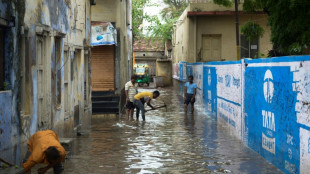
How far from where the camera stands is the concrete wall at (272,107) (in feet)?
27.2

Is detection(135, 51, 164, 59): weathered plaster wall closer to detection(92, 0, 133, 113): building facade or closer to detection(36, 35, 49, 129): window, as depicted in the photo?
detection(92, 0, 133, 113): building facade

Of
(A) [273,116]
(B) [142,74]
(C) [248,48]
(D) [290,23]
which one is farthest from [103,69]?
(B) [142,74]

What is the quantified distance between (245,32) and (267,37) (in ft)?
33.0

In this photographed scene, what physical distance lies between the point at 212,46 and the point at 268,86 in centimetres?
2061

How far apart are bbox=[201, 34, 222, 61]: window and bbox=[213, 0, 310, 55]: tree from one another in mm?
13107

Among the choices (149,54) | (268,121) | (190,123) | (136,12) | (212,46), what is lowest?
(190,123)

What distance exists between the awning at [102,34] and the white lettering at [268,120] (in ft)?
38.1

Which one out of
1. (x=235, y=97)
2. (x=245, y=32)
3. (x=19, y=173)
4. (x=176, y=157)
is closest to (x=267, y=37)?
(x=245, y=32)

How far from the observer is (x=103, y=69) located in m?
23.9

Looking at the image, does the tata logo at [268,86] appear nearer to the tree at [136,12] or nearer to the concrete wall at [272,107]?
the concrete wall at [272,107]

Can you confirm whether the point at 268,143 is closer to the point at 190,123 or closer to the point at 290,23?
the point at 290,23

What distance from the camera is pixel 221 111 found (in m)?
17.6

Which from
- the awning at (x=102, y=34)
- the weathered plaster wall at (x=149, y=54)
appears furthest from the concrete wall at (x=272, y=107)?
the weathered plaster wall at (x=149, y=54)

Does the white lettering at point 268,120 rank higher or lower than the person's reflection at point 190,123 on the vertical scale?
higher
